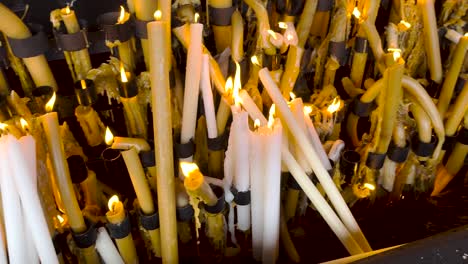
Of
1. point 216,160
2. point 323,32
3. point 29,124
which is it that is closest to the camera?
point 29,124

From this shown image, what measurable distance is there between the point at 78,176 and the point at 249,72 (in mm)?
281

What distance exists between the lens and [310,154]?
60cm

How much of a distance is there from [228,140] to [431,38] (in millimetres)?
374

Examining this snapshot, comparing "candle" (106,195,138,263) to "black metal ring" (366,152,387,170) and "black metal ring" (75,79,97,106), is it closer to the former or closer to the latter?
"black metal ring" (75,79,97,106)

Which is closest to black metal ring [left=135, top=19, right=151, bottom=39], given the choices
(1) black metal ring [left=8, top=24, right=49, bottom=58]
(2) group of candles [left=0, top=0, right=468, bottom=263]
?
(2) group of candles [left=0, top=0, right=468, bottom=263]

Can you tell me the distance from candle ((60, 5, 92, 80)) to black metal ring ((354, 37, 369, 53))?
0.40 metres

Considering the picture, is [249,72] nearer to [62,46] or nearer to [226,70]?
[226,70]

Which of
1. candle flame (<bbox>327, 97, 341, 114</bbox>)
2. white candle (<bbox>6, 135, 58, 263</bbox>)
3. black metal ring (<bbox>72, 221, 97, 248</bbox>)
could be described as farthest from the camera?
candle flame (<bbox>327, 97, 341, 114</bbox>)

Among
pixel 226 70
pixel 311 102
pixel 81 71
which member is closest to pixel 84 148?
pixel 81 71

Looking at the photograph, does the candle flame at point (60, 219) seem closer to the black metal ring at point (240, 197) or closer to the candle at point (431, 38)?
the black metal ring at point (240, 197)

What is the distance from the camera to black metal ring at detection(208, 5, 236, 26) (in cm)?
67

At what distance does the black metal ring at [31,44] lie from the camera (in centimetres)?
62

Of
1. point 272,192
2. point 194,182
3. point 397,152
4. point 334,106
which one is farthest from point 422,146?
point 194,182

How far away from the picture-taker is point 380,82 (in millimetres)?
688
